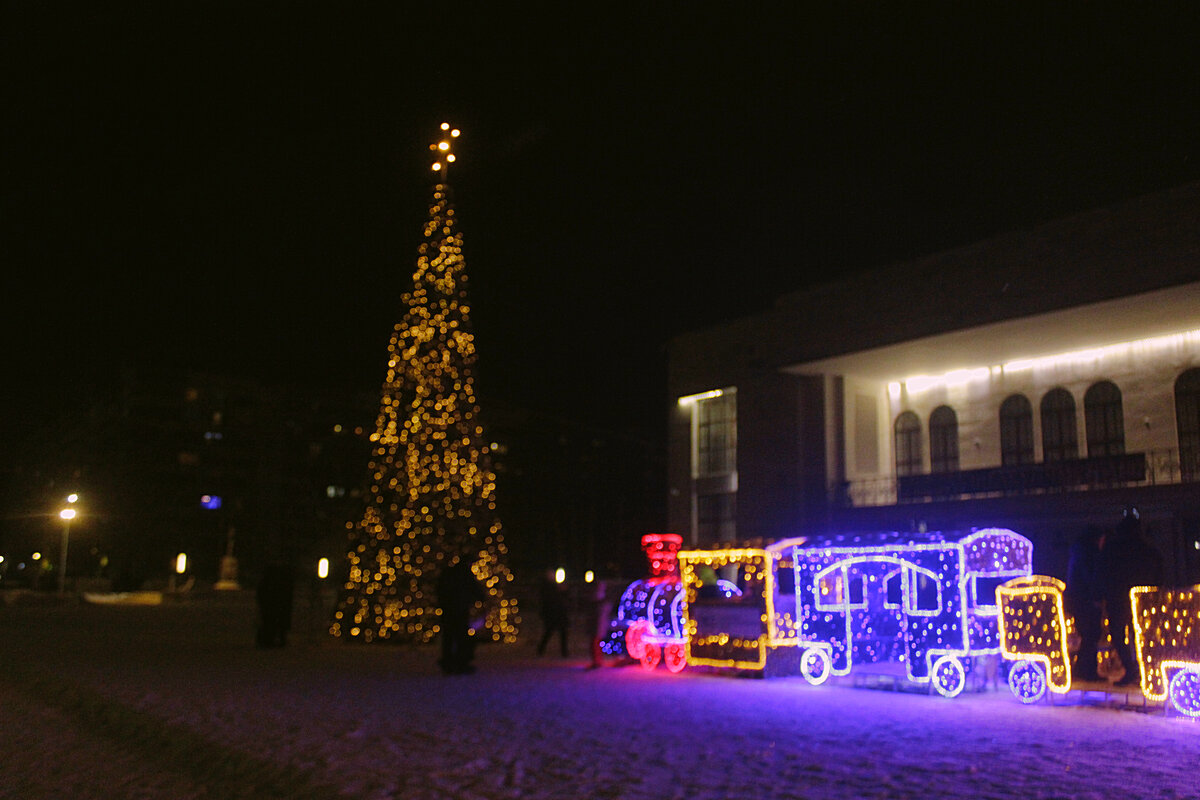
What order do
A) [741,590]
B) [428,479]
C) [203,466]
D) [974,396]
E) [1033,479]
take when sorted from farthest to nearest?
[203,466]
[974,396]
[1033,479]
[428,479]
[741,590]

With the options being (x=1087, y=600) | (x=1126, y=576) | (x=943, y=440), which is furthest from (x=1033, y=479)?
(x=1126, y=576)

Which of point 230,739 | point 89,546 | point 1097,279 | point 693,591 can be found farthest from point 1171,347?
point 89,546

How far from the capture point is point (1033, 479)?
94.1ft

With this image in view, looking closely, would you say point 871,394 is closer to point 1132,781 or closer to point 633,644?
point 633,644

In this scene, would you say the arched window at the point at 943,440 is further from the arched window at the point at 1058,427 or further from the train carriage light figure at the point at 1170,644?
the train carriage light figure at the point at 1170,644

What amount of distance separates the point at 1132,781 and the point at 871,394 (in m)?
28.2

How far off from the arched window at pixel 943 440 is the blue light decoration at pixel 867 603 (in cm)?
1919

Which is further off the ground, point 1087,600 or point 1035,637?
point 1087,600

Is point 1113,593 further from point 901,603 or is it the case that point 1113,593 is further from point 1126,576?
point 901,603

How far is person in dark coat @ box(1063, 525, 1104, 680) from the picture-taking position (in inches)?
459

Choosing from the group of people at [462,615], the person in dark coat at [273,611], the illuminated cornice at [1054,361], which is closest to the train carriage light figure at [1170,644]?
the group of people at [462,615]

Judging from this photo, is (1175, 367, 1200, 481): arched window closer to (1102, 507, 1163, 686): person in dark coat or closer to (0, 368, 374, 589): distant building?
(1102, 507, 1163, 686): person in dark coat

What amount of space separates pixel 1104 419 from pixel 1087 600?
18727 millimetres

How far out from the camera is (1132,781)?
22.7 ft
